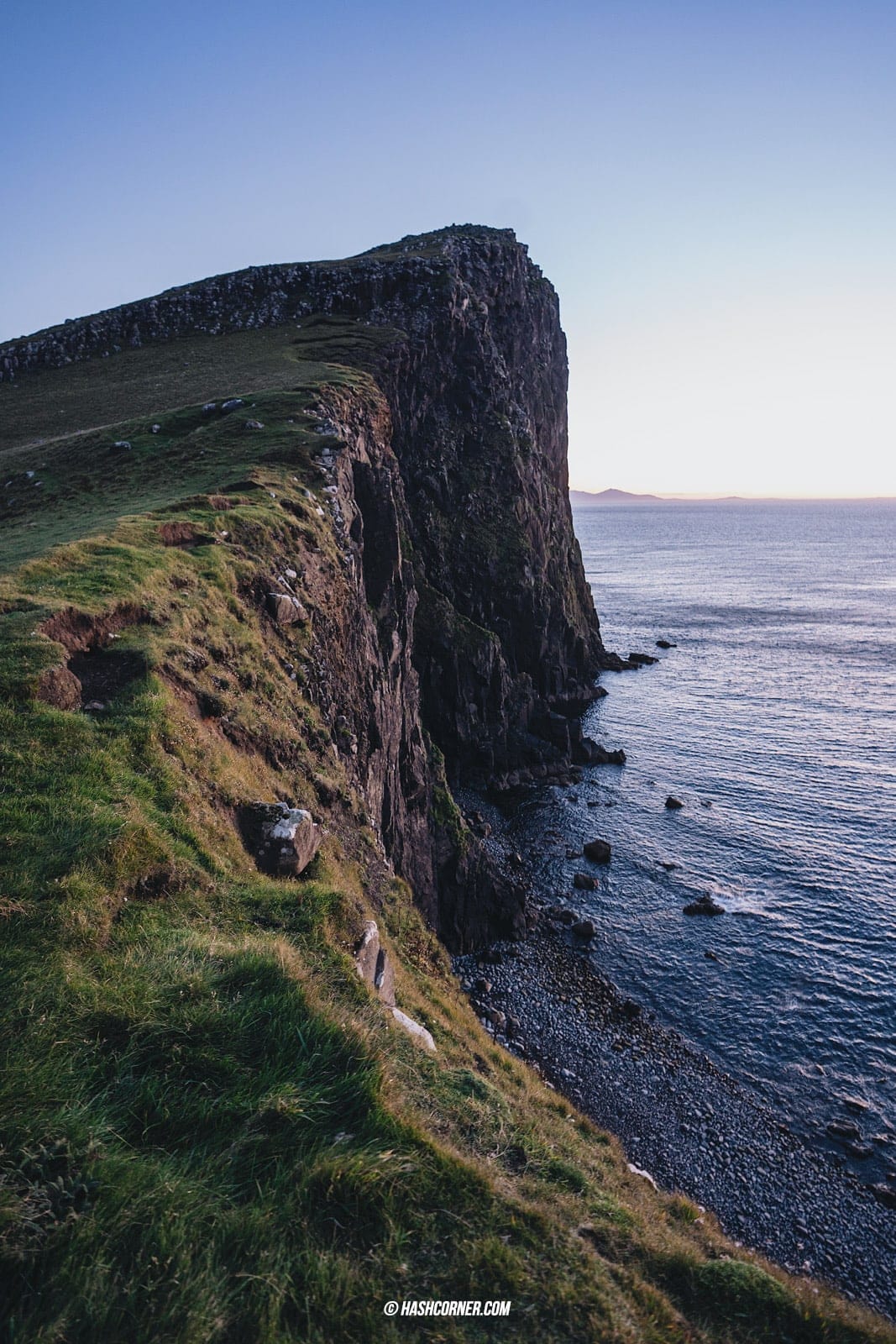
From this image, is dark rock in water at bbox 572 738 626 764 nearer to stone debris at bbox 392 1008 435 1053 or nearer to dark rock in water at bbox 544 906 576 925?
dark rock in water at bbox 544 906 576 925

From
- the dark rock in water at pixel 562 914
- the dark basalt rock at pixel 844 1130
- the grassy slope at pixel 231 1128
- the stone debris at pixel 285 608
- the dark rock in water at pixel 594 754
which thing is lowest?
the dark basalt rock at pixel 844 1130

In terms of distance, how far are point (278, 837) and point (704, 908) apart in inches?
1458

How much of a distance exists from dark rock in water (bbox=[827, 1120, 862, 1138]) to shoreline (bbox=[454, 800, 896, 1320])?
1.45m

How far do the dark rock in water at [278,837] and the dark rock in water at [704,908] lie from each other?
35.6m

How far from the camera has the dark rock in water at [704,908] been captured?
4184cm

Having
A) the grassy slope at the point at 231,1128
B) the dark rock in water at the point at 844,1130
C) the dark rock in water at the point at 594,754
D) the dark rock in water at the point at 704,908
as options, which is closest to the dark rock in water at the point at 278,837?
the grassy slope at the point at 231,1128

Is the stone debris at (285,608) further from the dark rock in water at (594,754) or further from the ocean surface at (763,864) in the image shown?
the dark rock in water at (594,754)

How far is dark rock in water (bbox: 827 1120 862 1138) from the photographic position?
28281 mm

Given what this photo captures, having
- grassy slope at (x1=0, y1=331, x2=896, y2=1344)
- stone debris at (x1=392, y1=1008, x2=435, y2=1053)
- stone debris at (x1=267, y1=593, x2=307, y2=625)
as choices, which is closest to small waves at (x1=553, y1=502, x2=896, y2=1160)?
grassy slope at (x1=0, y1=331, x2=896, y2=1344)

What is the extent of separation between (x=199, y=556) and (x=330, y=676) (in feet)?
22.6

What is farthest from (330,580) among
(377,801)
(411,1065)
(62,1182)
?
(62,1182)

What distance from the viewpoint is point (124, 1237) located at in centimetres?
552

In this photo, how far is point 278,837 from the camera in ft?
42.9

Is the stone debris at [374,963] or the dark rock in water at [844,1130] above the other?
the stone debris at [374,963]
